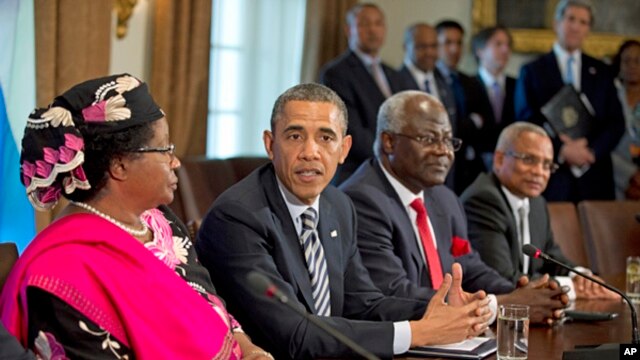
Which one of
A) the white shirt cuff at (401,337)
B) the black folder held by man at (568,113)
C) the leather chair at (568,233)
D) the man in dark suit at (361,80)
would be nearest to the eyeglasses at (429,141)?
the white shirt cuff at (401,337)

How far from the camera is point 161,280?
251 cm

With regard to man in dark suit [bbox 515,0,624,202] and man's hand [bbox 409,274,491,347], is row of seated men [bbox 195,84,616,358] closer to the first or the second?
man's hand [bbox 409,274,491,347]

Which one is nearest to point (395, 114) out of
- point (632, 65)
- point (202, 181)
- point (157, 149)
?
point (202, 181)

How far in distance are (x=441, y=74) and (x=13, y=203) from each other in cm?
330

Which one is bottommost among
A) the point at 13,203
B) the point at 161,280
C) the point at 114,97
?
the point at 13,203

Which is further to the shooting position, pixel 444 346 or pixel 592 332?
pixel 592 332

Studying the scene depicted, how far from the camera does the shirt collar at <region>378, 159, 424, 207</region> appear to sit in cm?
389

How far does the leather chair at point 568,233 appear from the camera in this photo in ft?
17.0

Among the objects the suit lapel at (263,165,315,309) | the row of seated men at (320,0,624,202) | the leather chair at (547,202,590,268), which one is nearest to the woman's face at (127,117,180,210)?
the suit lapel at (263,165,315,309)

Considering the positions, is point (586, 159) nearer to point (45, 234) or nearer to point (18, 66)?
point (18, 66)

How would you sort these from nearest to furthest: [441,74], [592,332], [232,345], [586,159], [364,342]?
1. [232,345]
2. [364,342]
3. [592,332]
4. [586,159]
5. [441,74]

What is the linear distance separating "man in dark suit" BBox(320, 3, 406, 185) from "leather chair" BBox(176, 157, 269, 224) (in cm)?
67

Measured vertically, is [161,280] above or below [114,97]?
below

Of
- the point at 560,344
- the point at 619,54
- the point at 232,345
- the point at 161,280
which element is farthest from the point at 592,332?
the point at 619,54
